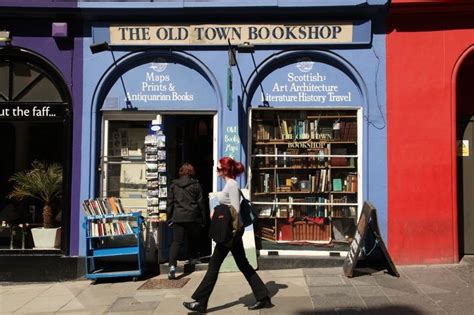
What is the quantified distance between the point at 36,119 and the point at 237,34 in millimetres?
3753

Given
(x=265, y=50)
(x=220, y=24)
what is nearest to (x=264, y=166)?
(x=265, y=50)

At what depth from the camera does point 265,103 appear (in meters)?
8.36

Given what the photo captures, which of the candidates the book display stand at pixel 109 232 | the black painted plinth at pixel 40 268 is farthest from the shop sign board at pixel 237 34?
the black painted plinth at pixel 40 268

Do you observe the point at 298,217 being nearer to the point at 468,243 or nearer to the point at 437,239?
the point at 437,239

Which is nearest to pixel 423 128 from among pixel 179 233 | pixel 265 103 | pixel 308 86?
pixel 308 86

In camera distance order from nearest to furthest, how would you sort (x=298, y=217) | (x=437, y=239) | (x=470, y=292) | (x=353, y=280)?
(x=470, y=292), (x=353, y=280), (x=437, y=239), (x=298, y=217)

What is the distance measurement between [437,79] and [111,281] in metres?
6.15

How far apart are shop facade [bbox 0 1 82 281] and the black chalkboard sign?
446cm

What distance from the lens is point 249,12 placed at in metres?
8.17

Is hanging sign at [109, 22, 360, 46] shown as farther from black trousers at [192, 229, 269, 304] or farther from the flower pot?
black trousers at [192, 229, 269, 304]

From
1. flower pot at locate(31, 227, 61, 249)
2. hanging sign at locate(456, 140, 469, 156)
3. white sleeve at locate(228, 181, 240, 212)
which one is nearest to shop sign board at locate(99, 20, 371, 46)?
hanging sign at locate(456, 140, 469, 156)

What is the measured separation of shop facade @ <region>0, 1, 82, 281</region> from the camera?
8.27 metres

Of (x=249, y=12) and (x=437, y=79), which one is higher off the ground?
(x=249, y=12)

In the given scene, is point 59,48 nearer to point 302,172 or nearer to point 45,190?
point 45,190
